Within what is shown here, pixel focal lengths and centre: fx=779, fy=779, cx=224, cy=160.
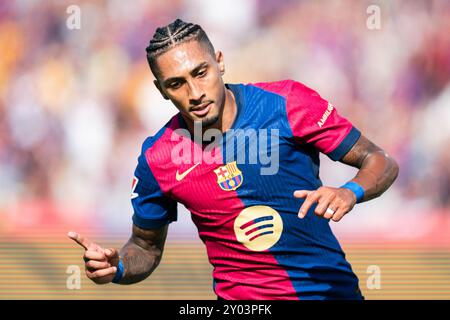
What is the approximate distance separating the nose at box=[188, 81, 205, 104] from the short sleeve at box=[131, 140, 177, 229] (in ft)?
1.50

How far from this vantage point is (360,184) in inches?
133

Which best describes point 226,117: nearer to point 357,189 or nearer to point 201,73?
point 201,73

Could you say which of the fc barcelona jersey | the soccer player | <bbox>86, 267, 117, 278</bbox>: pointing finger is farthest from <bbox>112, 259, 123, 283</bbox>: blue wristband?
the fc barcelona jersey

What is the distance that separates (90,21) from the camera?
8.23 m

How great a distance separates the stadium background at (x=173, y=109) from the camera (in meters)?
7.72

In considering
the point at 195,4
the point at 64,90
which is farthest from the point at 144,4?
the point at 64,90

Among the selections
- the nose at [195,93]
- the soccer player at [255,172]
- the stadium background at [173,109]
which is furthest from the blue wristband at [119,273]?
the stadium background at [173,109]

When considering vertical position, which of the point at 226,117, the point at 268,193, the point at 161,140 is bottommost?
the point at 268,193

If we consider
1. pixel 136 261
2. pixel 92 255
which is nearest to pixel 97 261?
pixel 92 255

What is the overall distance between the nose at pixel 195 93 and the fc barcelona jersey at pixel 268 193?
243 mm

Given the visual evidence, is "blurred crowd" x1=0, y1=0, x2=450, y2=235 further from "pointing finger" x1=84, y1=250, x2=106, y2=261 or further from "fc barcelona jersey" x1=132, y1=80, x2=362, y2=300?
"pointing finger" x1=84, y1=250, x2=106, y2=261

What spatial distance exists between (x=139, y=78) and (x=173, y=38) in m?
4.41

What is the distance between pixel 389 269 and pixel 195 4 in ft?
11.0
